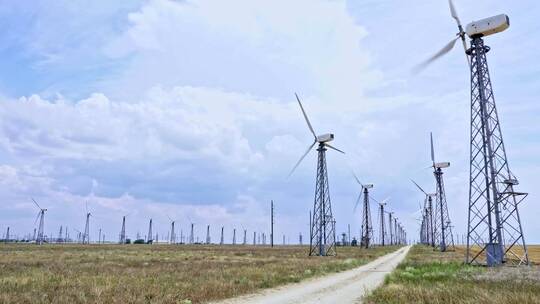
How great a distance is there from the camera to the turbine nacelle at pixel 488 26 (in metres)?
41.8

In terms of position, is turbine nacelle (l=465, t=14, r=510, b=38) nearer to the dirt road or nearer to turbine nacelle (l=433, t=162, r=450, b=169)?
the dirt road

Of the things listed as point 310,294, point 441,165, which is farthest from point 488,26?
point 441,165

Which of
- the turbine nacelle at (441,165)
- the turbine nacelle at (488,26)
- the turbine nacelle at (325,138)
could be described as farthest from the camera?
the turbine nacelle at (441,165)

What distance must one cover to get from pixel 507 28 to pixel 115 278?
123 feet

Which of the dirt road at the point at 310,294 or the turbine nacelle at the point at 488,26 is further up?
the turbine nacelle at the point at 488,26

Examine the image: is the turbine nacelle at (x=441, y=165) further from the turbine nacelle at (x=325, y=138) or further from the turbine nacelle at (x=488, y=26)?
the turbine nacelle at (x=488, y=26)

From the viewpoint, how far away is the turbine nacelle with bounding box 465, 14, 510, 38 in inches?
1646

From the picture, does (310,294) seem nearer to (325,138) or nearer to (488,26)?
(488,26)

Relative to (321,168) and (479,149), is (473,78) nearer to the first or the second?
(479,149)

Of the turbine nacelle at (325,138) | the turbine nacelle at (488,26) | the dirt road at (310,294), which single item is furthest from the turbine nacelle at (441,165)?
the dirt road at (310,294)

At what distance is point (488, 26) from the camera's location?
42.4m

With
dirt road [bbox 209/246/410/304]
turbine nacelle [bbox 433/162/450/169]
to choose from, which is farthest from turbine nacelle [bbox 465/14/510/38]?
turbine nacelle [bbox 433/162/450/169]

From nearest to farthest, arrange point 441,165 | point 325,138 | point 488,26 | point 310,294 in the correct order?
point 310,294, point 488,26, point 325,138, point 441,165

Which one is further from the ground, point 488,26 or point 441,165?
point 488,26
